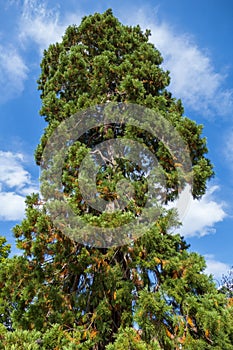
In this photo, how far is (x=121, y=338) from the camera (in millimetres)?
3711

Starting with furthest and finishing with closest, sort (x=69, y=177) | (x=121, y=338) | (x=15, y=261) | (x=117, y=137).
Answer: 1. (x=117, y=137)
2. (x=69, y=177)
3. (x=15, y=261)
4. (x=121, y=338)

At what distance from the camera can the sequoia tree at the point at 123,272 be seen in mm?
4180

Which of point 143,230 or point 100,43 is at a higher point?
point 100,43

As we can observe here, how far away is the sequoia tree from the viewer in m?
4.18

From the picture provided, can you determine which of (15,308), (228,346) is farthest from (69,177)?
(228,346)

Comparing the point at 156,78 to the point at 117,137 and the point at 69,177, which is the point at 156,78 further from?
the point at 69,177

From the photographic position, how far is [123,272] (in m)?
4.94

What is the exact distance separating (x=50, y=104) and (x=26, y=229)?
139 inches

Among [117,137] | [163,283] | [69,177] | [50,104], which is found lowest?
[163,283]

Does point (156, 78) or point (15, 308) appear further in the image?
point (156, 78)

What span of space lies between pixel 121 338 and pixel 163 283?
1.19m

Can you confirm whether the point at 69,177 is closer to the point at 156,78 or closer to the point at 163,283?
the point at 163,283

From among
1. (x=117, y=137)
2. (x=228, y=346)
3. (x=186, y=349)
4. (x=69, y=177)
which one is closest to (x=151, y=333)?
(x=186, y=349)

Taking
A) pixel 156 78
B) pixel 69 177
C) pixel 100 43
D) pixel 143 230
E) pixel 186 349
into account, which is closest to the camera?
pixel 186 349
